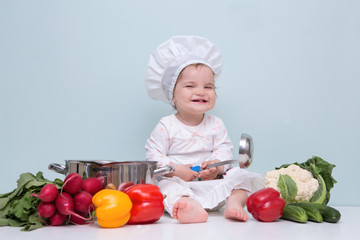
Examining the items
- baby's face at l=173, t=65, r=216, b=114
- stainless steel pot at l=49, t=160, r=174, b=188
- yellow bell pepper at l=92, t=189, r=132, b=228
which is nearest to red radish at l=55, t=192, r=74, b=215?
yellow bell pepper at l=92, t=189, r=132, b=228

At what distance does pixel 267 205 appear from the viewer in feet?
6.72

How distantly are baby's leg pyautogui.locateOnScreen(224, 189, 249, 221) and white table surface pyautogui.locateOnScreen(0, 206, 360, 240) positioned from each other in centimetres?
3

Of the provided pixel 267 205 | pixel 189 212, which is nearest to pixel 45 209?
pixel 189 212

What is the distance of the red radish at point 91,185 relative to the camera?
76.4 inches

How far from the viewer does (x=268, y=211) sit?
6.73 ft

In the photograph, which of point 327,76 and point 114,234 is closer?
point 114,234

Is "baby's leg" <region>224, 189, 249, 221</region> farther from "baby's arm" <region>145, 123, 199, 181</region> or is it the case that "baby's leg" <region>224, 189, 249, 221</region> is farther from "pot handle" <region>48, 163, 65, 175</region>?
"pot handle" <region>48, 163, 65, 175</region>

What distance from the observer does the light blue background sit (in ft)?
10.4

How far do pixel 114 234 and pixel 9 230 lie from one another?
45 cm

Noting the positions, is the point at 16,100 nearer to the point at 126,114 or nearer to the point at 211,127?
the point at 126,114

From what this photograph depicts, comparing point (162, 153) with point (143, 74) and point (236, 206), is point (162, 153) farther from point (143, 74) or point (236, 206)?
point (143, 74)

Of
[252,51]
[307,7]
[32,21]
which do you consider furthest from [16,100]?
[307,7]

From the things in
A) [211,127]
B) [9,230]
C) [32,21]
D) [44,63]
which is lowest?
[9,230]

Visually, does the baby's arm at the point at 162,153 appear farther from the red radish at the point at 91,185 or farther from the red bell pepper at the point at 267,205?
the red radish at the point at 91,185
